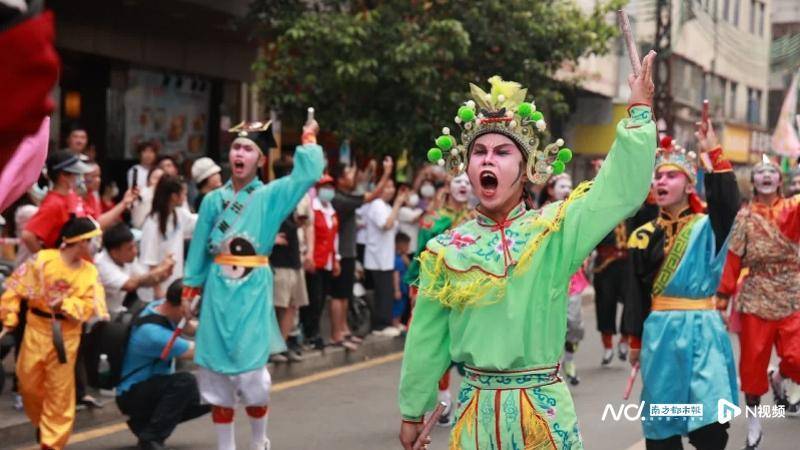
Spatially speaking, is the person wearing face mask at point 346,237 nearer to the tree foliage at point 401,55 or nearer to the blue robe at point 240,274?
the tree foliage at point 401,55

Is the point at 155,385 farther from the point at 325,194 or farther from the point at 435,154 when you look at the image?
the point at 325,194

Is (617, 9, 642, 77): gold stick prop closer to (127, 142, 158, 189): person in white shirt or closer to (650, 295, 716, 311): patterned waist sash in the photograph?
(650, 295, 716, 311): patterned waist sash

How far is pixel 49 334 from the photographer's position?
8.05 m

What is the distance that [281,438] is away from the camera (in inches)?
354

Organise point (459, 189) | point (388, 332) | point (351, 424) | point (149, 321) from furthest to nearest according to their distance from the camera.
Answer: point (388, 332)
point (459, 189)
point (351, 424)
point (149, 321)

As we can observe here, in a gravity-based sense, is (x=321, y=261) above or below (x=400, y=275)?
above

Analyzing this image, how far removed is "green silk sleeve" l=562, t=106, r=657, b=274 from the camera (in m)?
4.46

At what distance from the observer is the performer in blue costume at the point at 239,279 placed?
316 inches

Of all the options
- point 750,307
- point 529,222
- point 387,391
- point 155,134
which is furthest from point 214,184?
point 529,222

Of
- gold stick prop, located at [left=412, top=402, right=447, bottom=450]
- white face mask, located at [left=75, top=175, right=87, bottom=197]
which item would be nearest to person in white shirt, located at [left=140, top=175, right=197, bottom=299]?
white face mask, located at [left=75, top=175, right=87, bottom=197]

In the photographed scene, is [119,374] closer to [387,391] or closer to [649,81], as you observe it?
[387,391]

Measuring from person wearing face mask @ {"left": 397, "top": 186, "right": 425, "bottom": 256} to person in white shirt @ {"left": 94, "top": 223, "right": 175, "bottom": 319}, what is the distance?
5724 millimetres

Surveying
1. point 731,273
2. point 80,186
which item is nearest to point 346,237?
point 80,186

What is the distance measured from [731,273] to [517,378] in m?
5.46
